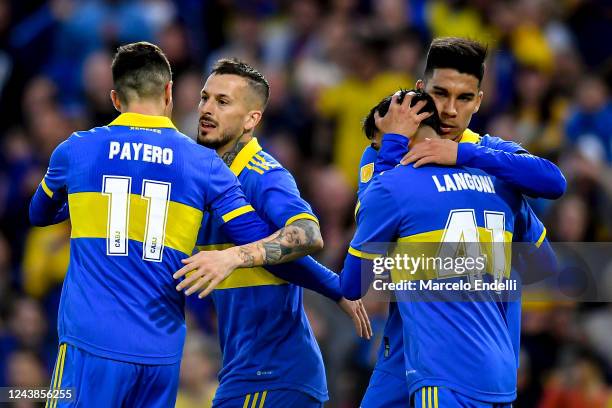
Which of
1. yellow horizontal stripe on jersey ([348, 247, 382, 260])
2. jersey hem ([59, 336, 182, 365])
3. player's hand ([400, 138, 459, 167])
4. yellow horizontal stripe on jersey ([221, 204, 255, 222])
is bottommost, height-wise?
jersey hem ([59, 336, 182, 365])

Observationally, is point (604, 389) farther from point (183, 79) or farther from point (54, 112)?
point (54, 112)

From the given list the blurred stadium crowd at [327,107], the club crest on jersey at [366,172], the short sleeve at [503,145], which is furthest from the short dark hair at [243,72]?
the blurred stadium crowd at [327,107]

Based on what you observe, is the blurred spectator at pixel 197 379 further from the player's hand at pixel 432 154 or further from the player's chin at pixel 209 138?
the player's hand at pixel 432 154

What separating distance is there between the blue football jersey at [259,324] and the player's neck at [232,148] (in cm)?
6

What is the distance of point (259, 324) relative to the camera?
630 cm

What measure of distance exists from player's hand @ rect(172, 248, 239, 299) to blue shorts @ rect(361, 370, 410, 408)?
100 cm

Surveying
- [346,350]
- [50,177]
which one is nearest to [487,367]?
[50,177]

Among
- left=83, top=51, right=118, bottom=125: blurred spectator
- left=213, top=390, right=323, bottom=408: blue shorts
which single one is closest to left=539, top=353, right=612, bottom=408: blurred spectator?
left=213, top=390, right=323, bottom=408: blue shorts

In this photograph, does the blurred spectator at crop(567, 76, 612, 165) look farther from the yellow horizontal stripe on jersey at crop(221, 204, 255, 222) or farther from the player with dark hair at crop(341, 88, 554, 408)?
the yellow horizontal stripe on jersey at crop(221, 204, 255, 222)

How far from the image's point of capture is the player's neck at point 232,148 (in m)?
6.45

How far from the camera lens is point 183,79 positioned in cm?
1230

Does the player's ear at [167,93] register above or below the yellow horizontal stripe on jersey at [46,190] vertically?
above

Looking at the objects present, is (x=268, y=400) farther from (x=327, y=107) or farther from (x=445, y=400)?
(x=327, y=107)

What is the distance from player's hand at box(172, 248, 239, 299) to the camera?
541cm
